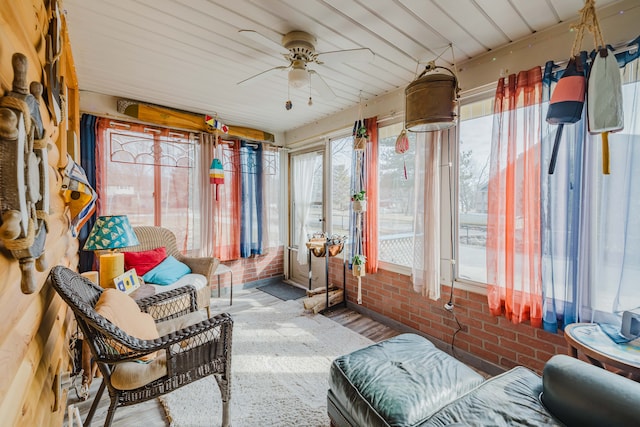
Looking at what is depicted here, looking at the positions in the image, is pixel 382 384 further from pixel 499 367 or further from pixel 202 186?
pixel 202 186

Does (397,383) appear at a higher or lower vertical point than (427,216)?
lower

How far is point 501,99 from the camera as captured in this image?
205 centimetres

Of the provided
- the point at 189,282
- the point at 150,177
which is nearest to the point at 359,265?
the point at 189,282

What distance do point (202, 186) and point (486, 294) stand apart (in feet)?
11.1

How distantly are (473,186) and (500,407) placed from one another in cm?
163

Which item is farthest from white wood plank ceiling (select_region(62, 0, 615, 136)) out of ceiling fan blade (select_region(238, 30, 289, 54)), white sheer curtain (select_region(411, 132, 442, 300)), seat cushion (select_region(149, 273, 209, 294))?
seat cushion (select_region(149, 273, 209, 294))

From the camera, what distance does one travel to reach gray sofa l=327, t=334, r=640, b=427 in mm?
1104

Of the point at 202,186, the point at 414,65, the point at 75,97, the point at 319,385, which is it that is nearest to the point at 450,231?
the point at 414,65

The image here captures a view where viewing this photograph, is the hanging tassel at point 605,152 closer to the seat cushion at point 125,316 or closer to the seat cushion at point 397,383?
the seat cushion at point 397,383

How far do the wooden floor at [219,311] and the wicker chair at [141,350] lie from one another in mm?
219

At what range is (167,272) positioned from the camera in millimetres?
2941

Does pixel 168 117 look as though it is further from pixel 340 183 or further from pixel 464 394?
pixel 464 394

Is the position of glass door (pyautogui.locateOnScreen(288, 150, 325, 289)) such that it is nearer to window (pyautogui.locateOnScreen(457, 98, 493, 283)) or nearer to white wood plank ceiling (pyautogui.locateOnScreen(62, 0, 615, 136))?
white wood plank ceiling (pyautogui.locateOnScreen(62, 0, 615, 136))

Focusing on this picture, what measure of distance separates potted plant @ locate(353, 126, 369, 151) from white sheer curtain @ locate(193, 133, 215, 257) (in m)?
1.95
